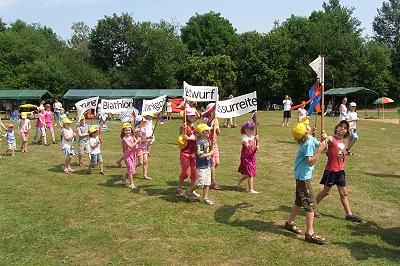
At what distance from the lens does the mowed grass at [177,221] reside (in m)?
6.60

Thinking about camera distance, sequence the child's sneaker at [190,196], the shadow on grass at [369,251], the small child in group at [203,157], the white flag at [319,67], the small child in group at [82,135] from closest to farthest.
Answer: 1. the shadow on grass at [369,251]
2. the small child in group at [203,157]
3. the white flag at [319,67]
4. the child's sneaker at [190,196]
5. the small child in group at [82,135]

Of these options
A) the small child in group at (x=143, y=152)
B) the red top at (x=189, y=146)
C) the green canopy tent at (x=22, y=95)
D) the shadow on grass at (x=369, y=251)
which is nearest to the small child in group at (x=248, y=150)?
the red top at (x=189, y=146)

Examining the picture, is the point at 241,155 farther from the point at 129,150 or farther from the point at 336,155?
the point at 129,150

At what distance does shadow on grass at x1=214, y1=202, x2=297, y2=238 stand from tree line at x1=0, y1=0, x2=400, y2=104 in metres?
50.5

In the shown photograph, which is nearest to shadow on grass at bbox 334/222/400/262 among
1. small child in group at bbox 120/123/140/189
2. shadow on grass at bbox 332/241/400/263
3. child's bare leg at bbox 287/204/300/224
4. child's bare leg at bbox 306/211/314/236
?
shadow on grass at bbox 332/241/400/263

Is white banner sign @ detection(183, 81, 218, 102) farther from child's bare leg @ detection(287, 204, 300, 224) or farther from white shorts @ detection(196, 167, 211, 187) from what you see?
child's bare leg @ detection(287, 204, 300, 224)

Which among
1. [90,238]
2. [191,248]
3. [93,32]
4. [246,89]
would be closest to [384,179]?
[191,248]

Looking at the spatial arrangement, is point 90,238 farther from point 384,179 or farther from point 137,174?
point 384,179

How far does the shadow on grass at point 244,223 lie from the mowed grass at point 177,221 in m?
0.02

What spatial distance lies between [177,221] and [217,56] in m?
54.6

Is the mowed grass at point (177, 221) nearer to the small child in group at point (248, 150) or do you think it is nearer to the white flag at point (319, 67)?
the small child in group at point (248, 150)

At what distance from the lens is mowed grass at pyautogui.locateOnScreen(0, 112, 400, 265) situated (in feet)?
21.7

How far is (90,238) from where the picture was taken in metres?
7.33

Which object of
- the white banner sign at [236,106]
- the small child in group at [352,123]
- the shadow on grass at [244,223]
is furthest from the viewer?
the small child in group at [352,123]
